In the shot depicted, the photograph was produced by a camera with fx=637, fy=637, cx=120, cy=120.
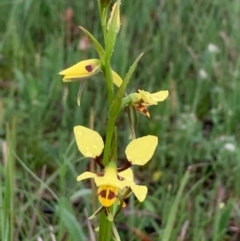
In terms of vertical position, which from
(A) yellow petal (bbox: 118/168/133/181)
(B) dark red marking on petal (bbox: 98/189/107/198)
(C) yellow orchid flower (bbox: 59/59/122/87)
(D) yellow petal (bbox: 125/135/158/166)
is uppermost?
(C) yellow orchid flower (bbox: 59/59/122/87)

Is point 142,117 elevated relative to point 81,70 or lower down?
lower down

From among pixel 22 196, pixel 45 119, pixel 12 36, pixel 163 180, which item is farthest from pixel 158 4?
pixel 22 196

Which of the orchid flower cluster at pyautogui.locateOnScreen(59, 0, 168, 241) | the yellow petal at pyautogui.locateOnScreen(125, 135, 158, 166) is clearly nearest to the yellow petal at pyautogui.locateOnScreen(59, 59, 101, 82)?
the orchid flower cluster at pyautogui.locateOnScreen(59, 0, 168, 241)

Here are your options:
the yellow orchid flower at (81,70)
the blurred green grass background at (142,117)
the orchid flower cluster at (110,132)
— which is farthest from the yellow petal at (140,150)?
the blurred green grass background at (142,117)

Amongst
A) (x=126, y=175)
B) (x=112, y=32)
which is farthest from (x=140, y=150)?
(x=112, y=32)

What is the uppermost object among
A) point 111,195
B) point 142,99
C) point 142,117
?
point 142,99

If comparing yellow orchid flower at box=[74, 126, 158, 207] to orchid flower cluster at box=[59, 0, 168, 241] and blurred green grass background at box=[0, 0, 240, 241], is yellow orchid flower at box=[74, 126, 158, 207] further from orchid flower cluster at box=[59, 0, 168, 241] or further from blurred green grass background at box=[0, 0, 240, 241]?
blurred green grass background at box=[0, 0, 240, 241]

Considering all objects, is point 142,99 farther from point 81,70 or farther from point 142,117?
point 142,117
